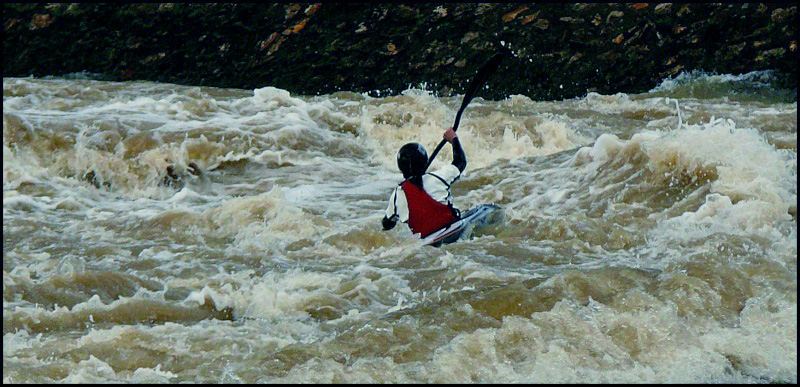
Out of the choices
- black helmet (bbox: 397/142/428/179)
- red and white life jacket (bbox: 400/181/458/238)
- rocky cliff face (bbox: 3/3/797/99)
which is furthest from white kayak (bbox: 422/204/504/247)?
rocky cliff face (bbox: 3/3/797/99)

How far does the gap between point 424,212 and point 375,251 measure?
554 mm

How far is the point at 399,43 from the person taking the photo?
1591 centimetres

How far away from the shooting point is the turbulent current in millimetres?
4195

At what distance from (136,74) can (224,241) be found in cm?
1040

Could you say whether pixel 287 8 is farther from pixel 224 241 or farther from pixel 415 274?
pixel 415 274

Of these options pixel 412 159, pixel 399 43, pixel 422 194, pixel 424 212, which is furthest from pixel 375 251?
pixel 399 43

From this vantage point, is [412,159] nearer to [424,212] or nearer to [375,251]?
[424,212]

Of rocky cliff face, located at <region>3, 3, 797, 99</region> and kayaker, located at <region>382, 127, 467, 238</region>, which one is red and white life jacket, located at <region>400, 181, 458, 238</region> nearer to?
kayaker, located at <region>382, 127, 467, 238</region>

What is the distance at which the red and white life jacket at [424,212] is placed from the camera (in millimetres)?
5754

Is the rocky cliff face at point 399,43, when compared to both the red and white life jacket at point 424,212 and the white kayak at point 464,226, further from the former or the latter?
the red and white life jacket at point 424,212

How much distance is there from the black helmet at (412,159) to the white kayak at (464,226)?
47 centimetres

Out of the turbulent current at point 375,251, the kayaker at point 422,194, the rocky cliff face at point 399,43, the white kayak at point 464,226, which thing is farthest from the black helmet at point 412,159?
the rocky cliff face at point 399,43

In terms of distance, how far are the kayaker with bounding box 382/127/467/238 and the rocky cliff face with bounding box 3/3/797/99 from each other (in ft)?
28.8

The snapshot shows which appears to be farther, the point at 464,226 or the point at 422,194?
the point at 464,226
